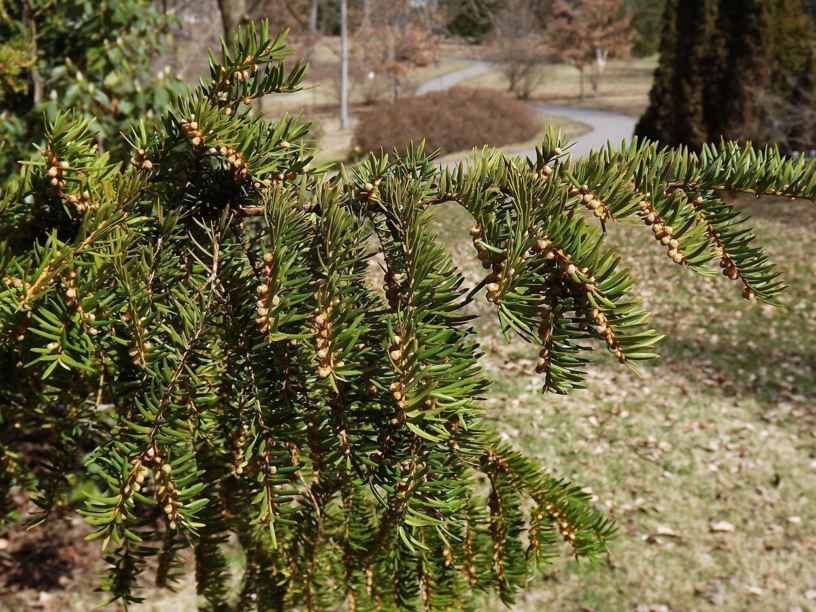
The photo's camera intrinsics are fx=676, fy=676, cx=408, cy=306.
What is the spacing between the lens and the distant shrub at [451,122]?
1811cm

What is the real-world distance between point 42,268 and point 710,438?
18.5 ft

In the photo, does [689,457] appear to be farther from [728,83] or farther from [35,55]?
[728,83]

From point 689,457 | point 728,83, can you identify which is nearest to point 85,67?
point 689,457

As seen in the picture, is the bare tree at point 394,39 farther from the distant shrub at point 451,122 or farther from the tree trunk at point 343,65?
the distant shrub at point 451,122

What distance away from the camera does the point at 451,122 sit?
61.6ft

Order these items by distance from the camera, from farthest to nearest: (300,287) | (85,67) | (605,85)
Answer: (605,85)
(85,67)
(300,287)

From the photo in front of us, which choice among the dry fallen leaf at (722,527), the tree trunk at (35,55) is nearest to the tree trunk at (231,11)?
the tree trunk at (35,55)

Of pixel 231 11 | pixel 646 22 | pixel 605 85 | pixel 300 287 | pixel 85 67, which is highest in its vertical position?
pixel 646 22

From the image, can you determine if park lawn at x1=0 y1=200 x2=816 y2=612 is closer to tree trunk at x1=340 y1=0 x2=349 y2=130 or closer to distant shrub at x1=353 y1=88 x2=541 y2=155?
distant shrub at x1=353 y1=88 x2=541 y2=155

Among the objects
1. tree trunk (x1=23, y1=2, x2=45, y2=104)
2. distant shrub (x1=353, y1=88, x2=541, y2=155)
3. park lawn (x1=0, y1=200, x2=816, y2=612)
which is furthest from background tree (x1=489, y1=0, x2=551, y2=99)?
tree trunk (x1=23, y1=2, x2=45, y2=104)

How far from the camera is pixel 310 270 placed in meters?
0.86

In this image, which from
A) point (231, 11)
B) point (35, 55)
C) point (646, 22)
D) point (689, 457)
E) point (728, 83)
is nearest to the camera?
point (35, 55)

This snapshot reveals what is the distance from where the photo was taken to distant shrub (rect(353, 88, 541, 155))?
18109 mm

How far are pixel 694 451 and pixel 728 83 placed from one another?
992 cm
